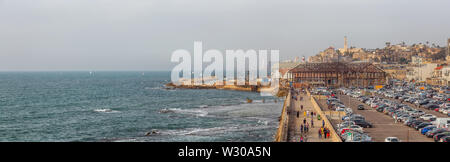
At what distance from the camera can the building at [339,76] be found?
262 feet

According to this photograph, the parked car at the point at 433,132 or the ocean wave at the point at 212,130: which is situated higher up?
the parked car at the point at 433,132

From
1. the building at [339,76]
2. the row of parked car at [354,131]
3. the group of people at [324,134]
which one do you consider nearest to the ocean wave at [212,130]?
the row of parked car at [354,131]

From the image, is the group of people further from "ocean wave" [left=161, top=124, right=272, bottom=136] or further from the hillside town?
the hillside town

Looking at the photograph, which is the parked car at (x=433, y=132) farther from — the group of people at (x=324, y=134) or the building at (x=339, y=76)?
the building at (x=339, y=76)

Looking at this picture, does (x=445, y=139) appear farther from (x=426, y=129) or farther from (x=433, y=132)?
(x=426, y=129)

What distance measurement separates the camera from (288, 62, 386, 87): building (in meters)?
79.9

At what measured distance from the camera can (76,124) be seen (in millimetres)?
37531

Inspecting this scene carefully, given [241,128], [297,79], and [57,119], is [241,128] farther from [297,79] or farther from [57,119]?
[297,79]

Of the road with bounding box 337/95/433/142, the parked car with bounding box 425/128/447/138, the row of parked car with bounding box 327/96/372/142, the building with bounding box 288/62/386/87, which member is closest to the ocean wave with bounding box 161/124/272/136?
the row of parked car with bounding box 327/96/372/142

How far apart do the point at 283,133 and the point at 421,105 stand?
2193 centimetres
